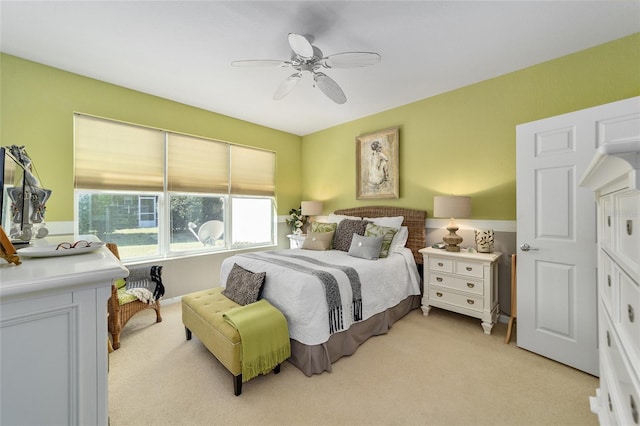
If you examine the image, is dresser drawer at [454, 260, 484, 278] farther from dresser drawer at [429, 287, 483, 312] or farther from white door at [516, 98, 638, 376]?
white door at [516, 98, 638, 376]

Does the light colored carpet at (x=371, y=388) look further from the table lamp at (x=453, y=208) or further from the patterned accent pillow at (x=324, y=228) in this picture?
the patterned accent pillow at (x=324, y=228)

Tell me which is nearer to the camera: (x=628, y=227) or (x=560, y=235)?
(x=628, y=227)

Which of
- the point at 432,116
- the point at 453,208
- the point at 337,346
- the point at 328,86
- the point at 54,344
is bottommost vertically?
the point at 337,346

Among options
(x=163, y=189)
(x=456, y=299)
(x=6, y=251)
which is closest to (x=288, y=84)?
(x=6, y=251)

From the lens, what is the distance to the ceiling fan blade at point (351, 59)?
1972mm

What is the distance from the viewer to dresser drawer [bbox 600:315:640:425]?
27.4 inches

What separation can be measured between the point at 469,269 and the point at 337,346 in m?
1.60

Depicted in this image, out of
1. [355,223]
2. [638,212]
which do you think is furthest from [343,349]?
[638,212]

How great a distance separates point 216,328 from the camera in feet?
6.20

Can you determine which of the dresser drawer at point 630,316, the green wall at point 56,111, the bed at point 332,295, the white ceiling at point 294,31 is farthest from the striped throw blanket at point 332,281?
the green wall at point 56,111

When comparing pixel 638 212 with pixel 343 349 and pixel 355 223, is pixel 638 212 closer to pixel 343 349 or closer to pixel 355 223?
pixel 343 349

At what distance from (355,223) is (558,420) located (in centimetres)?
243

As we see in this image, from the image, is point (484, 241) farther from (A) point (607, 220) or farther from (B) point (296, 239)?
(B) point (296, 239)

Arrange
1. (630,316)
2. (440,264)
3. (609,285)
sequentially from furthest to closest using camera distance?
(440,264), (609,285), (630,316)
